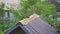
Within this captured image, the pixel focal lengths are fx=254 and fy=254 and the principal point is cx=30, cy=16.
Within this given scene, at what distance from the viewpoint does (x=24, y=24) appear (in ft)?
25.7

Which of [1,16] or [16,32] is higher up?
[16,32]

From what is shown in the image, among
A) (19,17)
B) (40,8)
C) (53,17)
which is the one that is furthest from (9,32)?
(53,17)

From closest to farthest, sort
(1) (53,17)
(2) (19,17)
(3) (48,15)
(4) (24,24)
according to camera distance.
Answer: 1. (4) (24,24)
2. (2) (19,17)
3. (3) (48,15)
4. (1) (53,17)

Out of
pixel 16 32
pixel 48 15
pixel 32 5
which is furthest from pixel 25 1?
pixel 16 32

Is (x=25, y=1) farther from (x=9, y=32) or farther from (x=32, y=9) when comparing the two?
(x=9, y=32)

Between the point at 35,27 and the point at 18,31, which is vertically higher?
the point at 18,31

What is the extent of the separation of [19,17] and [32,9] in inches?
35.5

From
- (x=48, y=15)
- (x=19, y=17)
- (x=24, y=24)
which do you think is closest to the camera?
(x=24, y=24)

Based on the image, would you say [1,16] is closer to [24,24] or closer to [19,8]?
[19,8]

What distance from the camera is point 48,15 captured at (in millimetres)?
13242

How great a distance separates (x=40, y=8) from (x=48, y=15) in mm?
605

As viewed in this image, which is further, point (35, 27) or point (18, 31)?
point (35, 27)

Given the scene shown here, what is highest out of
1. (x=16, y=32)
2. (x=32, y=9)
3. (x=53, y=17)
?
(x=16, y=32)

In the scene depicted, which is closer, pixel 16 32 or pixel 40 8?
pixel 16 32
